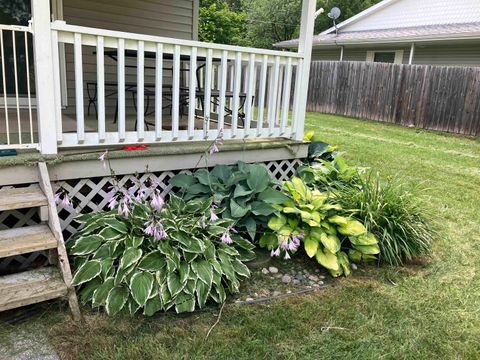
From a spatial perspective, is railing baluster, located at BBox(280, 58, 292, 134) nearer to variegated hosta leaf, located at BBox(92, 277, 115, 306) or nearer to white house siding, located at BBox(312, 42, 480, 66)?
variegated hosta leaf, located at BBox(92, 277, 115, 306)

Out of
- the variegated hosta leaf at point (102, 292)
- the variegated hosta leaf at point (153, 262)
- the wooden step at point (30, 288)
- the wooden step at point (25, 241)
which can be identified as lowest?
the variegated hosta leaf at point (102, 292)

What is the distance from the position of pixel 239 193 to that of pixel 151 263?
1.01 meters

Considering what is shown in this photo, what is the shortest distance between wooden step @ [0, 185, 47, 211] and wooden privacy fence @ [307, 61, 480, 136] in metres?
9.98

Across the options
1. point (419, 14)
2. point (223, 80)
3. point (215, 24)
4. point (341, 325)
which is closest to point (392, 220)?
point (341, 325)

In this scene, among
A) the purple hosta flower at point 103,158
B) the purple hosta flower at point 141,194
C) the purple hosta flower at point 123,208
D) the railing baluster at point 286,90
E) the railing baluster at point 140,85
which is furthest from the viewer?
the railing baluster at point 286,90

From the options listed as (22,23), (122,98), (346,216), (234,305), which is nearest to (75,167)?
(122,98)

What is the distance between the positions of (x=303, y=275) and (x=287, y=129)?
170cm

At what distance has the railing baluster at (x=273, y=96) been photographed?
4.04m

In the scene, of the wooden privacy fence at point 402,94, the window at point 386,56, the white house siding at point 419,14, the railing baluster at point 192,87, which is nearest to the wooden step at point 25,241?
the railing baluster at point 192,87

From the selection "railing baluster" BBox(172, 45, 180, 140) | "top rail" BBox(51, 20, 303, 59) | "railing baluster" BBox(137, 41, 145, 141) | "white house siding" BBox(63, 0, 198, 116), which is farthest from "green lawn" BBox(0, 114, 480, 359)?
"white house siding" BBox(63, 0, 198, 116)

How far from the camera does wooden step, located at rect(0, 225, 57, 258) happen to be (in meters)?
2.46

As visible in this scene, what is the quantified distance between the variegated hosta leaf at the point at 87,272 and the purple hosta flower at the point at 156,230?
0.35m

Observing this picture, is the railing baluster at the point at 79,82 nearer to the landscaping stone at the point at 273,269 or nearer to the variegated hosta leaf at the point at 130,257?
the variegated hosta leaf at the point at 130,257

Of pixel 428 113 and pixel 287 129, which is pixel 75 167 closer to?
pixel 287 129
